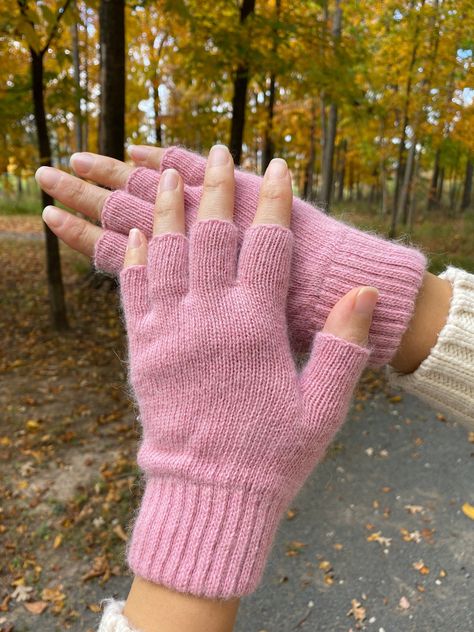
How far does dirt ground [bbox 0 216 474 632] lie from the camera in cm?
282

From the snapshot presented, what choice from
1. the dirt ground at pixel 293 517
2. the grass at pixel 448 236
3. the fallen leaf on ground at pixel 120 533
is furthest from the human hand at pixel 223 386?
the grass at pixel 448 236

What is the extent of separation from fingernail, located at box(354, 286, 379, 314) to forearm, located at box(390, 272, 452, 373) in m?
0.24

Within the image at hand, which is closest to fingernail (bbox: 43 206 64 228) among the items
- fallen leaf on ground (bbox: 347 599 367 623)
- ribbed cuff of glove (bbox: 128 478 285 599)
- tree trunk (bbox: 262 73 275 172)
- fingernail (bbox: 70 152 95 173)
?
fingernail (bbox: 70 152 95 173)

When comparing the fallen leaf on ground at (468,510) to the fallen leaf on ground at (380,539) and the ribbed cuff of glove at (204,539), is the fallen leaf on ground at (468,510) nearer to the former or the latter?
the fallen leaf on ground at (380,539)

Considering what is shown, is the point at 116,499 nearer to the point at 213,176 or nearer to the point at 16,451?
the point at 16,451

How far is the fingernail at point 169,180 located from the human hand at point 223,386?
3.0 inches

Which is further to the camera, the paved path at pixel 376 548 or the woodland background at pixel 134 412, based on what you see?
the woodland background at pixel 134 412

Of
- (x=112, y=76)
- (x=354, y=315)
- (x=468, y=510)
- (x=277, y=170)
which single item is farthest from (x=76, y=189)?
(x=112, y=76)

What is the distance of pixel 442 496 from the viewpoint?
3.65 m

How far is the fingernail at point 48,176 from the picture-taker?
1.50 meters

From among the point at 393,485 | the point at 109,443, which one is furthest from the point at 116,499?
the point at 393,485

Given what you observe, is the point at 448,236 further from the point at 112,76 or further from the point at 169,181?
the point at 169,181

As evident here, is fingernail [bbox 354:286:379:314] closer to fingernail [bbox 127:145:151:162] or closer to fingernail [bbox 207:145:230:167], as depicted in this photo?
fingernail [bbox 207:145:230:167]

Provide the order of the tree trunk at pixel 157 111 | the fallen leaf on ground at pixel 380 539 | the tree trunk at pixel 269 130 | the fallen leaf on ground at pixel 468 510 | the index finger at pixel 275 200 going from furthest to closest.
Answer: the tree trunk at pixel 157 111
the tree trunk at pixel 269 130
the fallen leaf on ground at pixel 468 510
the fallen leaf on ground at pixel 380 539
the index finger at pixel 275 200
